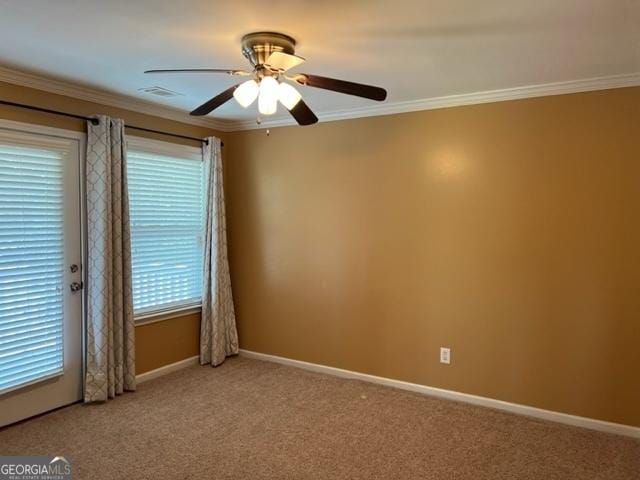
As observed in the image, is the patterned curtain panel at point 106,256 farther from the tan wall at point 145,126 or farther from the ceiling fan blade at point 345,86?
the ceiling fan blade at point 345,86

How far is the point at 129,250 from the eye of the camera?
3.64 m

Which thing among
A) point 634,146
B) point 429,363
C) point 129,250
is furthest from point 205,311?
point 634,146

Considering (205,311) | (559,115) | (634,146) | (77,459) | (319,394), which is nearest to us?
(77,459)

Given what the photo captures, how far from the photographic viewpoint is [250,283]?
4652 mm

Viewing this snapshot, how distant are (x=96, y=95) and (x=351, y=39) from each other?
2.19m

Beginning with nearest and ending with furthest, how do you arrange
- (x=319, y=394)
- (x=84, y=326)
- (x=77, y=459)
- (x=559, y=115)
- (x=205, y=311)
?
1. (x=77, y=459)
2. (x=559, y=115)
3. (x=84, y=326)
4. (x=319, y=394)
5. (x=205, y=311)

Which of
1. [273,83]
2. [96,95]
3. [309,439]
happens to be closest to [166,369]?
[309,439]

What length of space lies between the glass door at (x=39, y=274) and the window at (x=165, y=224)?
534mm

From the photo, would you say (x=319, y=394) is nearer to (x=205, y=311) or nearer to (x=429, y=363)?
(x=429, y=363)

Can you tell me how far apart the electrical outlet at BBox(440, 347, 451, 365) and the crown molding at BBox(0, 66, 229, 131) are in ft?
9.92

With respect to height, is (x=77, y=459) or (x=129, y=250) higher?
(x=129, y=250)

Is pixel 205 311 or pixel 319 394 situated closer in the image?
pixel 319 394

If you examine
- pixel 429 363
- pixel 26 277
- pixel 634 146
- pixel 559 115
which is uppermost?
pixel 559 115

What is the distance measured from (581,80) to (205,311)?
3648 millimetres
